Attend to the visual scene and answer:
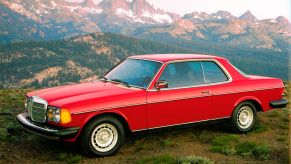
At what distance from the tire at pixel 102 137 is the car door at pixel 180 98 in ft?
2.57

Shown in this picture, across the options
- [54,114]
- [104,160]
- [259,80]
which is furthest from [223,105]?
[54,114]

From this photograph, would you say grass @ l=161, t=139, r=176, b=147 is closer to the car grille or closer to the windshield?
the windshield

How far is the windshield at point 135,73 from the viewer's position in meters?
8.07

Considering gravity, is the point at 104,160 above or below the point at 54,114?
below

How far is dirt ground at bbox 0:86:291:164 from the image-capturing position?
23.9ft

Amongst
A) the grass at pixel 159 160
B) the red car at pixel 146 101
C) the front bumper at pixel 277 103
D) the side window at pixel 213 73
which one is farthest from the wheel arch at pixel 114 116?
the front bumper at pixel 277 103

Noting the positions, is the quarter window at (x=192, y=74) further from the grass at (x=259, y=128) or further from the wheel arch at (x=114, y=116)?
the grass at (x=259, y=128)

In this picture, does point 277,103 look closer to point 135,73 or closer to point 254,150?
point 254,150

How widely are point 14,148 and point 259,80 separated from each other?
20.5ft

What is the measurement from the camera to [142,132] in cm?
777

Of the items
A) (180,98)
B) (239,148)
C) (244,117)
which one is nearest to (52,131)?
(180,98)

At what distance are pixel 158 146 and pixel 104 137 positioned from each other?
1.46 meters

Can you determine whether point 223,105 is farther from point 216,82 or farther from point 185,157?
point 185,157

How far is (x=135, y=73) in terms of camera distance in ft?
27.5
